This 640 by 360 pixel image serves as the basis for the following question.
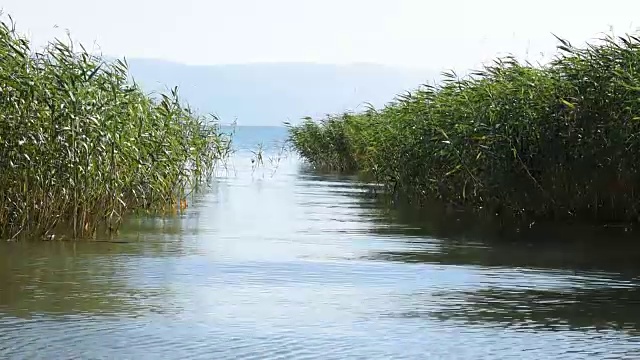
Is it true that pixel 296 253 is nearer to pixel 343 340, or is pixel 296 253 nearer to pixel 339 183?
pixel 343 340

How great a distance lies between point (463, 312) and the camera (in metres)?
8.39

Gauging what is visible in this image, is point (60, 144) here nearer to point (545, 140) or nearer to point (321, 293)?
point (321, 293)

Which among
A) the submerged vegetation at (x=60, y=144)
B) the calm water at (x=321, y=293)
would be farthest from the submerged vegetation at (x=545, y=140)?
the submerged vegetation at (x=60, y=144)

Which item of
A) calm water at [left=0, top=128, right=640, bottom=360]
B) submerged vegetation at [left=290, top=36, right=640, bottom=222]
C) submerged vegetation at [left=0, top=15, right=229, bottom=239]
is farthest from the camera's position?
submerged vegetation at [left=290, top=36, right=640, bottom=222]

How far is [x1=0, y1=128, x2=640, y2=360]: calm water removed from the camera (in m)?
7.25

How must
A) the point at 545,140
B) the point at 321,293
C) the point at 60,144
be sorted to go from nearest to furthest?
1. the point at 321,293
2. the point at 60,144
3. the point at 545,140

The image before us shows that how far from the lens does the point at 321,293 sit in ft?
29.9

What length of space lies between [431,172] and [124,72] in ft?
15.3

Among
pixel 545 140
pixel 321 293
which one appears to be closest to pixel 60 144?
pixel 321 293

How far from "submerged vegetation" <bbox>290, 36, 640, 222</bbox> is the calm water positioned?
0.67 metres

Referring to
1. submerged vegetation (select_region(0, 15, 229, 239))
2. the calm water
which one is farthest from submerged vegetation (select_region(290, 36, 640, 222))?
submerged vegetation (select_region(0, 15, 229, 239))

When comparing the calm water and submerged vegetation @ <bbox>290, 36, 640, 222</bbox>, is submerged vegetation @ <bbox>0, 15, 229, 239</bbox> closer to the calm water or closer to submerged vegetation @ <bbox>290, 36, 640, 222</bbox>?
the calm water

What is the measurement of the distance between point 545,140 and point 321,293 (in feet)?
18.4

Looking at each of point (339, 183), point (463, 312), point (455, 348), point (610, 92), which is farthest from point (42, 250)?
point (339, 183)
